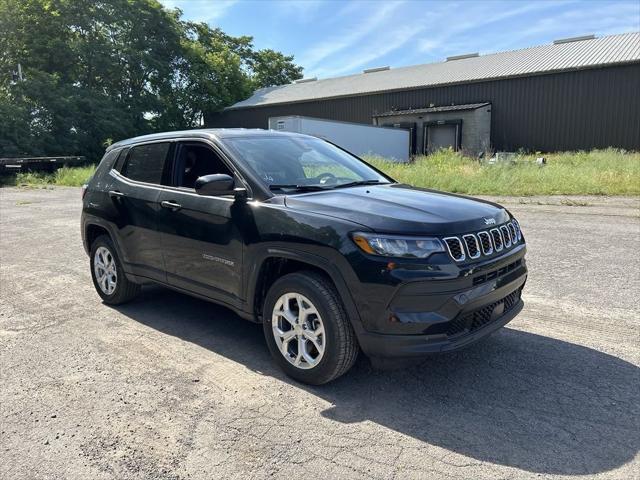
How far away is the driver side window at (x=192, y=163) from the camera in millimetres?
4434

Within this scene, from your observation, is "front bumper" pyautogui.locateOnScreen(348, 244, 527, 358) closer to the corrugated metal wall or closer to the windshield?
the windshield

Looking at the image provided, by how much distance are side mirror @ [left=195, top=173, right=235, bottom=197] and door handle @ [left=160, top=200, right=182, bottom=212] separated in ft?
2.03

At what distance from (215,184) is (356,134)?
25023 millimetres

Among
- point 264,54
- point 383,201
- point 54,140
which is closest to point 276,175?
point 383,201

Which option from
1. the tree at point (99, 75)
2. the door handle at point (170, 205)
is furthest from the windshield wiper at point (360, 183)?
the tree at point (99, 75)

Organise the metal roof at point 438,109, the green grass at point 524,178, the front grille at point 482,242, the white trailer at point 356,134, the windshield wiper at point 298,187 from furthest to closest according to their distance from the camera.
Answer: the metal roof at point 438,109
the white trailer at point 356,134
the green grass at point 524,178
the windshield wiper at point 298,187
the front grille at point 482,242

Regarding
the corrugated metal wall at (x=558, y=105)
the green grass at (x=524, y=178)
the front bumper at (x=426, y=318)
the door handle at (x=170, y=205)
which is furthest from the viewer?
the corrugated metal wall at (x=558, y=105)

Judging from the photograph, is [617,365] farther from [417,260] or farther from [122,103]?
[122,103]

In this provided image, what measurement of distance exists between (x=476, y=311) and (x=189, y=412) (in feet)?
6.45

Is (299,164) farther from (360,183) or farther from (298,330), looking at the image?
(298,330)

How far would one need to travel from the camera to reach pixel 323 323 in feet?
11.0

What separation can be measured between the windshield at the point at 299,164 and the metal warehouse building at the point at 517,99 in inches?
1096

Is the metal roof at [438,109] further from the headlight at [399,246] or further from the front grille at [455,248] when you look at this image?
the headlight at [399,246]

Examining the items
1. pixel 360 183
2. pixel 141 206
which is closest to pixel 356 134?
pixel 141 206
